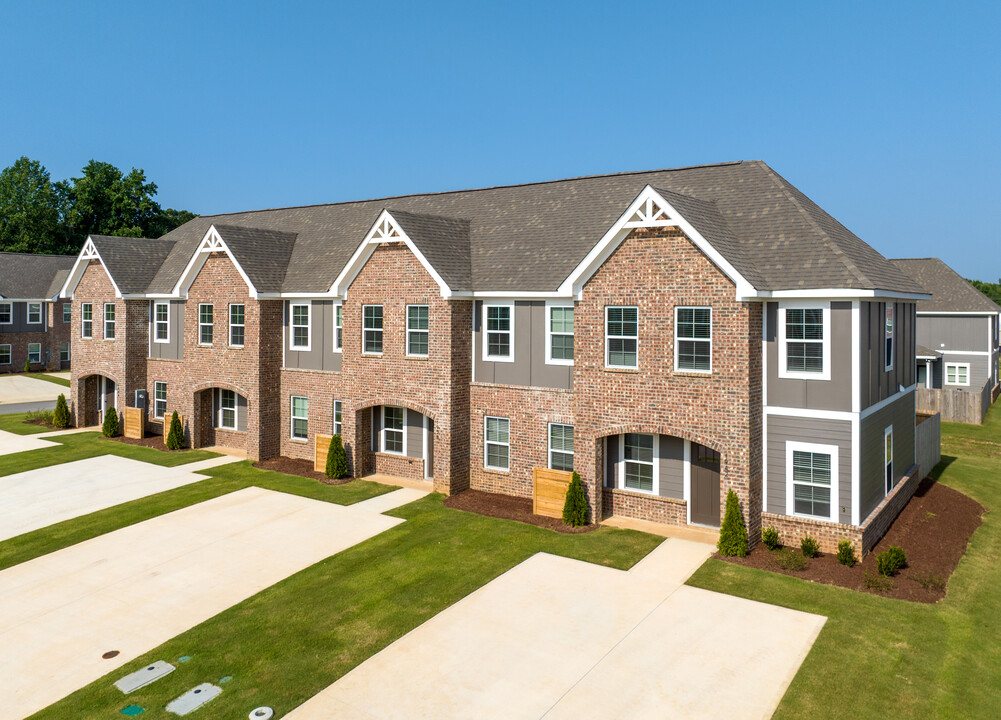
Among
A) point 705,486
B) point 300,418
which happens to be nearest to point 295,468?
point 300,418

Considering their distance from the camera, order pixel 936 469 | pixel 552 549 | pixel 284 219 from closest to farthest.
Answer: pixel 552 549, pixel 936 469, pixel 284 219

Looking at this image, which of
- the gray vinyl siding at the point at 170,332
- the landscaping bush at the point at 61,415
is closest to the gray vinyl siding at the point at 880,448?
the gray vinyl siding at the point at 170,332

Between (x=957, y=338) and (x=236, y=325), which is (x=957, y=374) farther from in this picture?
(x=236, y=325)

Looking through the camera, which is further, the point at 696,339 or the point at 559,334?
the point at 559,334

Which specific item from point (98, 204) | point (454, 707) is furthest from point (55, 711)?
point (98, 204)

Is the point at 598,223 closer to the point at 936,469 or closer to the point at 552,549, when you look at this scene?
the point at 552,549

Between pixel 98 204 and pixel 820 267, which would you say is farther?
pixel 98 204

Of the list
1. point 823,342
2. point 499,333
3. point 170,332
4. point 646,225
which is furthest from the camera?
point 170,332

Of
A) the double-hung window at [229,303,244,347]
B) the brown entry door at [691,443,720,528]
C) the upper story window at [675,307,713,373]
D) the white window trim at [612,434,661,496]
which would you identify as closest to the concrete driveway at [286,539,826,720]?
the brown entry door at [691,443,720,528]
